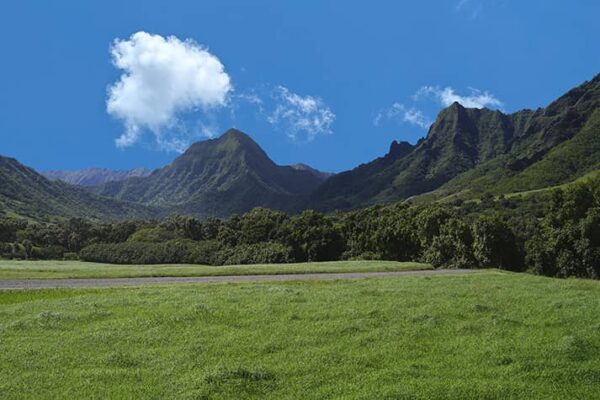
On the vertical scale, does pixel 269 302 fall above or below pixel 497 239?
below

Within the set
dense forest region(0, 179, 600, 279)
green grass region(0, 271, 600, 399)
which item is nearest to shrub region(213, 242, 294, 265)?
dense forest region(0, 179, 600, 279)

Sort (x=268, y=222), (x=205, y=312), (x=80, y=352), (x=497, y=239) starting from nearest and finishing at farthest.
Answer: (x=80, y=352)
(x=205, y=312)
(x=497, y=239)
(x=268, y=222)

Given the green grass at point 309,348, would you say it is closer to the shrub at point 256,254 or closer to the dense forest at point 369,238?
the dense forest at point 369,238

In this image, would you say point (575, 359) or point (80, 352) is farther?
point (80, 352)

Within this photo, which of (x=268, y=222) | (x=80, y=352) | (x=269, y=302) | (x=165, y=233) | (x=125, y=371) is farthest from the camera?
(x=165, y=233)

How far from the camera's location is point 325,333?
2334cm

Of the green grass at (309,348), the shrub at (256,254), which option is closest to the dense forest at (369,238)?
the shrub at (256,254)

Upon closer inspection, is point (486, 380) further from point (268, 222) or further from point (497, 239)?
point (268, 222)

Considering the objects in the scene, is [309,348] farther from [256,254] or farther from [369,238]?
[256,254]

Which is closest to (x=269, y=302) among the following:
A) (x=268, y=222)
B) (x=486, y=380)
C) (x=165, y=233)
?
(x=486, y=380)

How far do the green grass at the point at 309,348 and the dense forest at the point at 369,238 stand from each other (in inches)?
1876

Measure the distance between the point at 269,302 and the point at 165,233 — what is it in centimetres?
15304

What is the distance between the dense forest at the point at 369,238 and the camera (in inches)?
2982

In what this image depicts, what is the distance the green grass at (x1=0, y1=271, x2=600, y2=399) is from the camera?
16.8 meters
